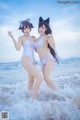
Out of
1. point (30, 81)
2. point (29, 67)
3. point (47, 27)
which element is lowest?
point (30, 81)

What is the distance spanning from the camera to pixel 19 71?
2.25m

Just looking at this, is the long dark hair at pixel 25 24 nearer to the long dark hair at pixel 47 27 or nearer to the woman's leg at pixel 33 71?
the long dark hair at pixel 47 27

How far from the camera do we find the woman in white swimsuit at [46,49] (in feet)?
7.29

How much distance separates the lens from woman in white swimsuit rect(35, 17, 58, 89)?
2223 millimetres

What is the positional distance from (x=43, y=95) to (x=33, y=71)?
0.74 ft

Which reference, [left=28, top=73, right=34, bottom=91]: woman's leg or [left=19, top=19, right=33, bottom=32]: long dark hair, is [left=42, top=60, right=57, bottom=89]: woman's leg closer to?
[left=28, top=73, right=34, bottom=91]: woman's leg

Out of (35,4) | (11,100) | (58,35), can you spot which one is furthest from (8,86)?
(35,4)

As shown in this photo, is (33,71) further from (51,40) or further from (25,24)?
(25,24)

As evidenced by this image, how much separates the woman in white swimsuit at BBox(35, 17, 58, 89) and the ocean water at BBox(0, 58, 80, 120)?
0.04 m

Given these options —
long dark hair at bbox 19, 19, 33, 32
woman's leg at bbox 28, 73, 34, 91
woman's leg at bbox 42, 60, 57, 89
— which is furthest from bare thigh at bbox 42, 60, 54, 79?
long dark hair at bbox 19, 19, 33, 32

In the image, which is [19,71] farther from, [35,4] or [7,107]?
[35,4]

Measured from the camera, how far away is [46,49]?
2232 mm

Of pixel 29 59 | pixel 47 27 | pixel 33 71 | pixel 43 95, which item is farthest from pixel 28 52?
pixel 43 95

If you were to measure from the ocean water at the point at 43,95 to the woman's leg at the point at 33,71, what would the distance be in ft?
0.11
